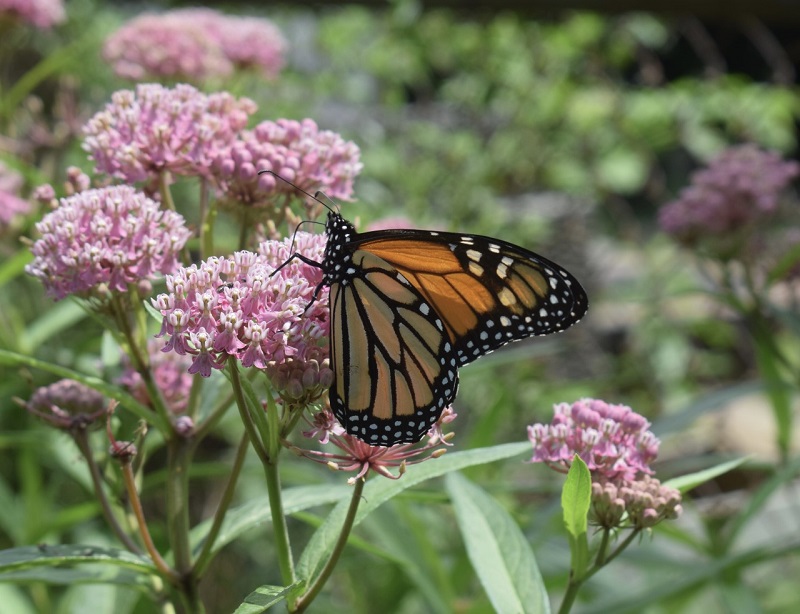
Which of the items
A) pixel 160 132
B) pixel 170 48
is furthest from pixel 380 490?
pixel 170 48

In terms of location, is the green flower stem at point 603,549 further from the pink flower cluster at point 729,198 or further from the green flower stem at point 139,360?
the pink flower cluster at point 729,198

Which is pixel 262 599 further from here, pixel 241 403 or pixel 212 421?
pixel 212 421

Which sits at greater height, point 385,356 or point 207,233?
point 207,233

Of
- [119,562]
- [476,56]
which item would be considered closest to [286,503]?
[119,562]

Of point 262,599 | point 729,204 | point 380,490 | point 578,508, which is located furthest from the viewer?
point 729,204

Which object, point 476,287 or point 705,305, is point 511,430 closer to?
point 705,305

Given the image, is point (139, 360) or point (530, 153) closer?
point (139, 360)

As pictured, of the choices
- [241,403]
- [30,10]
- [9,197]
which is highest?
[30,10]

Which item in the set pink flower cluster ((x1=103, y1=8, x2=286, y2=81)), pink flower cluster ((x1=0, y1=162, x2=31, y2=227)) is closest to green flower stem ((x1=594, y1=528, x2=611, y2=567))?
pink flower cluster ((x1=0, y1=162, x2=31, y2=227))

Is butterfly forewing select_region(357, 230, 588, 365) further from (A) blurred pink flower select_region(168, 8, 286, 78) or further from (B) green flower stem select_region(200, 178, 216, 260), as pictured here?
(A) blurred pink flower select_region(168, 8, 286, 78)
